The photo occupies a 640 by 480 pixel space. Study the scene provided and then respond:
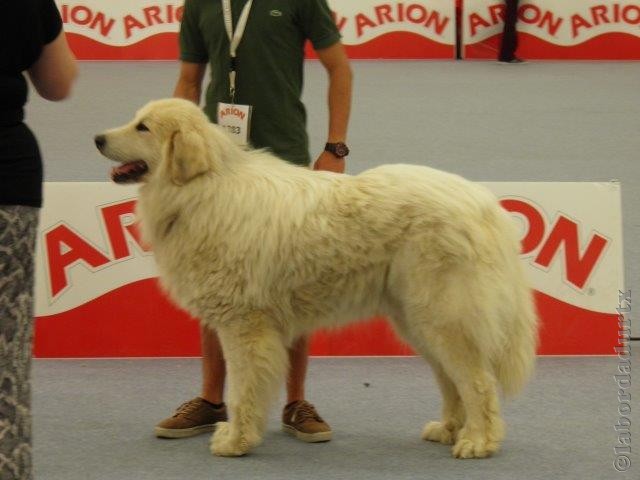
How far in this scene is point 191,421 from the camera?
4.27m

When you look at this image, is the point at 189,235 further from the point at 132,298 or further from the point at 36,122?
the point at 36,122

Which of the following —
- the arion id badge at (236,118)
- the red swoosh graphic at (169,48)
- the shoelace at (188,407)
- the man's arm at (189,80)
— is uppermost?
the red swoosh graphic at (169,48)

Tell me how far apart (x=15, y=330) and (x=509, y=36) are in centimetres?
1102

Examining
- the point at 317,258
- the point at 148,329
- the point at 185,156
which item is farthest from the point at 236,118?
the point at 148,329

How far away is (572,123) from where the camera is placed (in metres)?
10.1

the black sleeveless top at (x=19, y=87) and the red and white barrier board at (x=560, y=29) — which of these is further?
the red and white barrier board at (x=560, y=29)

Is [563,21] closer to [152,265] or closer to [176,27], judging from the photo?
[176,27]

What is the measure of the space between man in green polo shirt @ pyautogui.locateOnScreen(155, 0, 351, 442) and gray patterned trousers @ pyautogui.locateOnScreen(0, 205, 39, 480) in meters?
1.49

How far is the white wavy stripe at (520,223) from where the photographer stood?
16.7 ft

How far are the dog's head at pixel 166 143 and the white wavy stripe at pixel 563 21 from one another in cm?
978

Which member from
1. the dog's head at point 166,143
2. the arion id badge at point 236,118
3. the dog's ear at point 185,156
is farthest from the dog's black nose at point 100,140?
the arion id badge at point 236,118

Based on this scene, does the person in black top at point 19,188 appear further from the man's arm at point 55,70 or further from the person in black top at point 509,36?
the person in black top at point 509,36

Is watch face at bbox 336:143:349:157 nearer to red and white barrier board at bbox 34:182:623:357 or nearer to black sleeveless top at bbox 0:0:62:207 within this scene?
red and white barrier board at bbox 34:182:623:357

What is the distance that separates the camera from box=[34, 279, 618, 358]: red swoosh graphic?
5.12 meters
